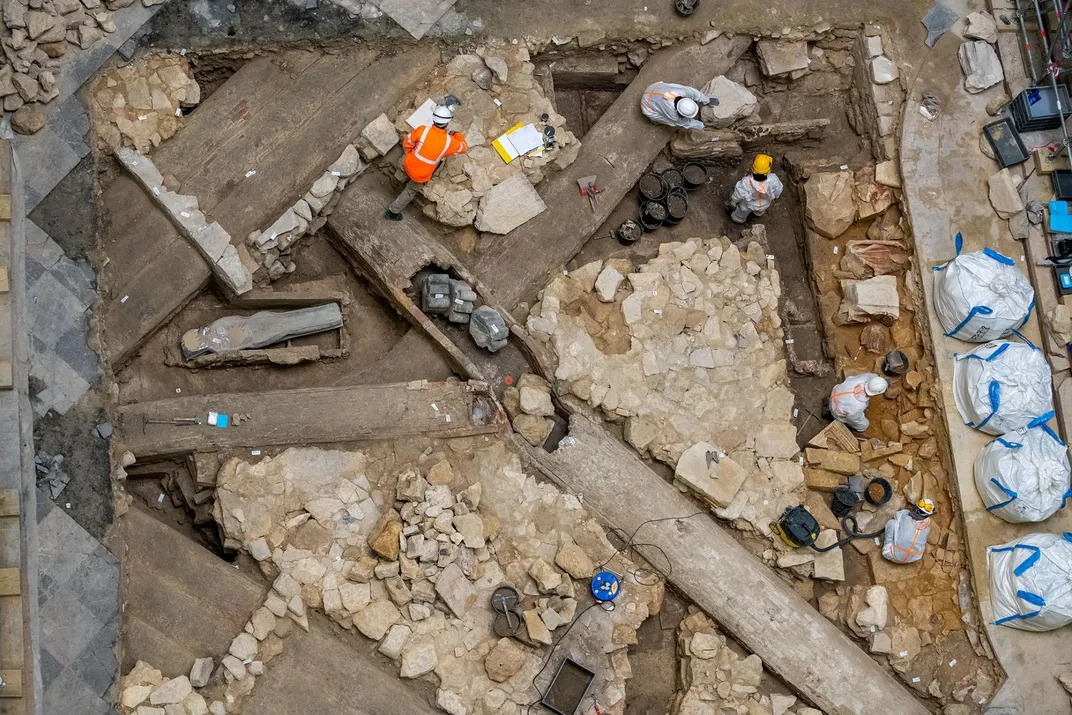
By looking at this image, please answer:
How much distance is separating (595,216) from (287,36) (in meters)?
3.25

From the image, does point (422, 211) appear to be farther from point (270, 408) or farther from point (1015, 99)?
point (1015, 99)

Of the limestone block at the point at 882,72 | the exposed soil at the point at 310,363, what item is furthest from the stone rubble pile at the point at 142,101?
the limestone block at the point at 882,72

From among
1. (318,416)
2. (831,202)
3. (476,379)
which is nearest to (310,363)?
(318,416)

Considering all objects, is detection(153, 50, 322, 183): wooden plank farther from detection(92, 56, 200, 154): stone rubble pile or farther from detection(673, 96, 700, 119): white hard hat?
detection(673, 96, 700, 119): white hard hat

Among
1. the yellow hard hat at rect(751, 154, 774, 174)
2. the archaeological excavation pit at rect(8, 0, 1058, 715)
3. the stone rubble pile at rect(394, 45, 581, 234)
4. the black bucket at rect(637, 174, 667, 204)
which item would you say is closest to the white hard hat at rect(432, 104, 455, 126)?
the archaeological excavation pit at rect(8, 0, 1058, 715)

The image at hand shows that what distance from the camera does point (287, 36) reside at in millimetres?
9234

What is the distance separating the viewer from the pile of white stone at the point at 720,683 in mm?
8805

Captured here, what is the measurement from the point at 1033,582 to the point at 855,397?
2.13 meters

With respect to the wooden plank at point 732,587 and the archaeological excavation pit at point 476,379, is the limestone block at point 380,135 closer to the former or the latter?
the archaeological excavation pit at point 476,379

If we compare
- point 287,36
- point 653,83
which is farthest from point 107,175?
point 653,83

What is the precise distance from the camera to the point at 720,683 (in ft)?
29.0

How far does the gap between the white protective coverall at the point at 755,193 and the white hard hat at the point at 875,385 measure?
2.03 meters

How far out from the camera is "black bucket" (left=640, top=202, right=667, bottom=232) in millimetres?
10133

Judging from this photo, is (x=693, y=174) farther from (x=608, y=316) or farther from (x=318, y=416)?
(x=318, y=416)
